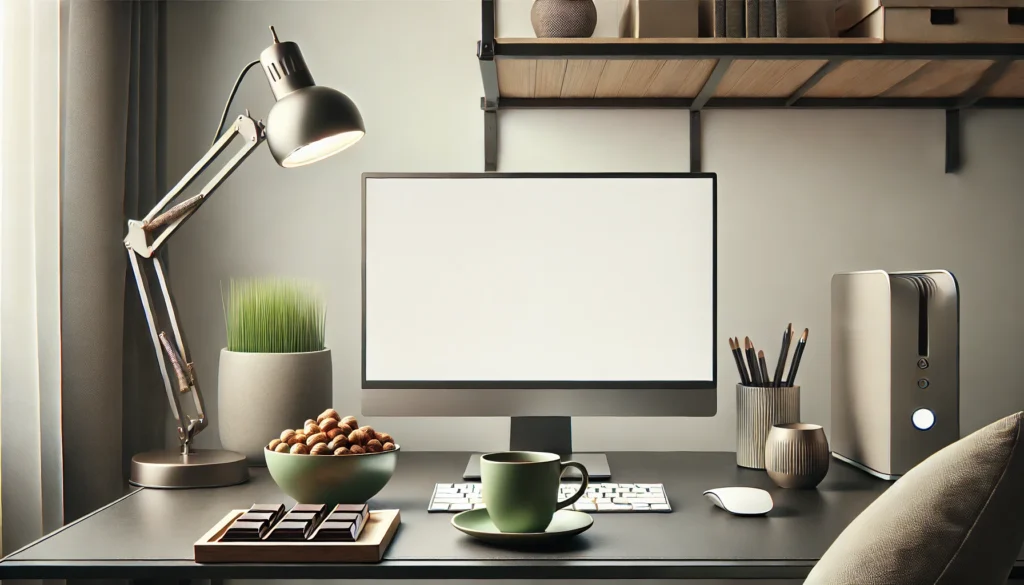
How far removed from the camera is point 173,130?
62.7 inches

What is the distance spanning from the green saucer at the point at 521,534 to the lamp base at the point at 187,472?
404 millimetres

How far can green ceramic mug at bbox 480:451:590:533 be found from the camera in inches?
36.1

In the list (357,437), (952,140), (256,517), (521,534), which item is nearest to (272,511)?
(256,517)

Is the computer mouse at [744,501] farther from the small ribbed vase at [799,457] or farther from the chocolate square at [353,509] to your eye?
the chocolate square at [353,509]

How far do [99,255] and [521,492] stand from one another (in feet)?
2.79

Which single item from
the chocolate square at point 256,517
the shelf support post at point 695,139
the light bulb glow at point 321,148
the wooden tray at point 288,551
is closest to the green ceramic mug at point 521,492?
the wooden tray at point 288,551

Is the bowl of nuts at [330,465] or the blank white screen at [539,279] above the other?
the blank white screen at [539,279]

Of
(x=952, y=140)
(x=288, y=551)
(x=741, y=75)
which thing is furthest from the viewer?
(x=952, y=140)

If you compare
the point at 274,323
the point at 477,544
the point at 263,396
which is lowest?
the point at 477,544

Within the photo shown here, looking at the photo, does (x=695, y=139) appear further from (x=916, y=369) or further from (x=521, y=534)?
(x=521, y=534)

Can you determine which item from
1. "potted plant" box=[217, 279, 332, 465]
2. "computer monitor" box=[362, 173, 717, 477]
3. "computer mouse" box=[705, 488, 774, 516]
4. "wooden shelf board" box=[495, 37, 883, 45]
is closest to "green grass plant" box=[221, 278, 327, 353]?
"potted plant" box=[217, 279, 332, 465]

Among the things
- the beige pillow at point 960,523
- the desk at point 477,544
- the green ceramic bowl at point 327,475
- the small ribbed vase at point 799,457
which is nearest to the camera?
the beige pillow at point 960,523

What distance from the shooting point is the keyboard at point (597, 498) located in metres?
1.08

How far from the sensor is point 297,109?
117 cm
